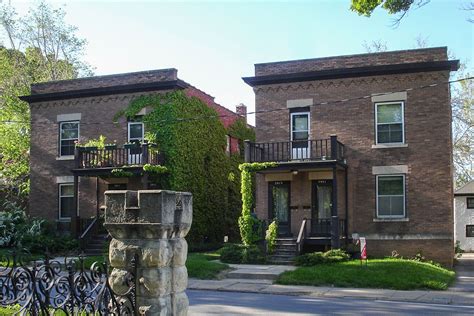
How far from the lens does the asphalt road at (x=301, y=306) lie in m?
12.0

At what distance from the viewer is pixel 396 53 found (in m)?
23.4

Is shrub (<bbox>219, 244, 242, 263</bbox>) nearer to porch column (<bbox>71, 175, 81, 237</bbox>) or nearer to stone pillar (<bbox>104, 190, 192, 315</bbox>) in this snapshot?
porch column (<bbox>71, 175, 81, 237</bbox>)

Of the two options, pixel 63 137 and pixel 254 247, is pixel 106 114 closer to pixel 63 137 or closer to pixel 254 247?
pixel 63 137

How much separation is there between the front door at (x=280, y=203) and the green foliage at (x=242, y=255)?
284 centimetres

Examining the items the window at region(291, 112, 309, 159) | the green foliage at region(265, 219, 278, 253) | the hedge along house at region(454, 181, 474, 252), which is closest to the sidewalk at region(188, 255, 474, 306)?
the green foliage at region(265, 219, 278, 253)

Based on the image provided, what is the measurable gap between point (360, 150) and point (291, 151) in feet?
9.52

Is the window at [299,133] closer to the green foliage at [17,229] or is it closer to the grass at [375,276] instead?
the grass at [375,276]

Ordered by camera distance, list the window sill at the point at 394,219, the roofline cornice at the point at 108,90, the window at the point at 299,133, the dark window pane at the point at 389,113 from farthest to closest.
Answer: the roofline cornice at the point at 108,90, the window at the point at 299,133, the dark window pane at the point at 389,113, the window sill at the point at 394,219

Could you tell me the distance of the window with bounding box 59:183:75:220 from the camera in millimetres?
28359

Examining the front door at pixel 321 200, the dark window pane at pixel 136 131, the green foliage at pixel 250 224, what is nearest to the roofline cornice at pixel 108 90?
the dark window pane at pixel 136 131

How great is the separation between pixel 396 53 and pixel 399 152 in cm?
416

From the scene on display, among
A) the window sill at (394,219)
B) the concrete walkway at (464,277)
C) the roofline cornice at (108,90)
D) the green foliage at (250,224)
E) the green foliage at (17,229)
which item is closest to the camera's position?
the concrete walkway at (464,277)

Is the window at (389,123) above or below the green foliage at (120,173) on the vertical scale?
above

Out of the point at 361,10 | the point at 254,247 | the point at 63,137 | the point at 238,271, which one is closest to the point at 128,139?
the point at 63,137
